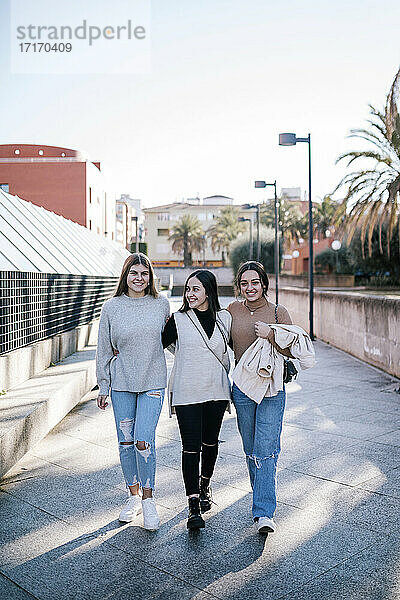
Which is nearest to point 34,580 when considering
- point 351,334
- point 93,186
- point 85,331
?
point 85,331

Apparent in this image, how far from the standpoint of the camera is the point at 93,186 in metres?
52.0

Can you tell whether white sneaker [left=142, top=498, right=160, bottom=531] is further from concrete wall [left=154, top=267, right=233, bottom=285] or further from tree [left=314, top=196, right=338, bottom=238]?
concrete wall [left=154, top=267, right=233, bottom=285]

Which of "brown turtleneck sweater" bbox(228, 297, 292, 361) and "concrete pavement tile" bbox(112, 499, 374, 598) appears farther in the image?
"brown turtleneck sweater" bbox(228, 297, 292, 361)

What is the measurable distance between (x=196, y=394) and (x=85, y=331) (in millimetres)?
10328

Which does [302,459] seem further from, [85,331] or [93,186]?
[93,186]

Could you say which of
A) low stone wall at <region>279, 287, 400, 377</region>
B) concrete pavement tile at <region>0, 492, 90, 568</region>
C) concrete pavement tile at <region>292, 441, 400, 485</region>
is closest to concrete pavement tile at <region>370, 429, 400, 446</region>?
concrete pavement tile at <region>292, 441, 400, 485</region>

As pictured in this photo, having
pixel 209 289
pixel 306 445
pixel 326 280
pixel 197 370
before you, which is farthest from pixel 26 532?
pixel 326 280

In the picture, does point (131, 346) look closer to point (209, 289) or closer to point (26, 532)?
point (209, 289)

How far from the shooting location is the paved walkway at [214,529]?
12.3 ft

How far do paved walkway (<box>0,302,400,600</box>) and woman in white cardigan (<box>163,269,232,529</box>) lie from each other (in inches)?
17.5

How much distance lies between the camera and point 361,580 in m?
3.79

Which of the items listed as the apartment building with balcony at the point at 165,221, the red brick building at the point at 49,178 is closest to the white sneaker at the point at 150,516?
the red brick building at the point at 49,178

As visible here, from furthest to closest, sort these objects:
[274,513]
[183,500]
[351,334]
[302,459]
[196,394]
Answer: [351,334] → [302,459] → [183,500] → [274,513] → [196,394]

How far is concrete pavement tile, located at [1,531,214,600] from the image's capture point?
3650 millimetres
